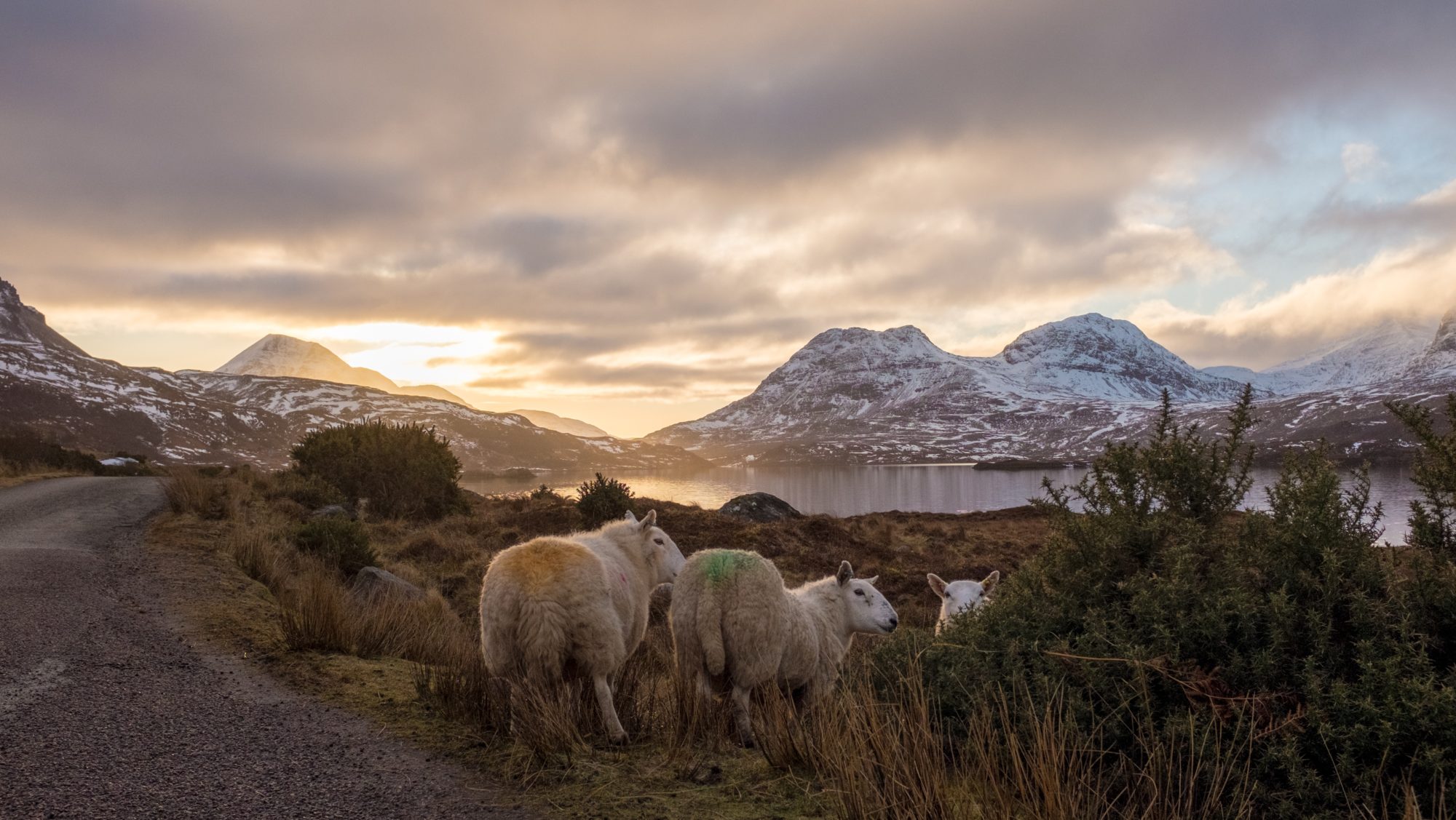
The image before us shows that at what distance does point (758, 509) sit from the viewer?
98.2ft

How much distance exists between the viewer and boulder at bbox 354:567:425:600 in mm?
11414

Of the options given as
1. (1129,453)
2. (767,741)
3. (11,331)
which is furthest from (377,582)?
(11,331)

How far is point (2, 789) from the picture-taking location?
155 inches

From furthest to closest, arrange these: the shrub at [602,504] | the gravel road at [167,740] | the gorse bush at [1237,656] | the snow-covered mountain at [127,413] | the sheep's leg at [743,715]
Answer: the snow-covered mountain at [127,413] → the shrub at [602,504] → the sheep's leg at [743,715] → the gravel road at [167,740] → the gorse bush at [1237,656]

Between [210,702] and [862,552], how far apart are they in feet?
62.0

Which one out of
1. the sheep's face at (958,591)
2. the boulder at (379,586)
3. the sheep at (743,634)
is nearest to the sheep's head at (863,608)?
the sheep at (743,634)

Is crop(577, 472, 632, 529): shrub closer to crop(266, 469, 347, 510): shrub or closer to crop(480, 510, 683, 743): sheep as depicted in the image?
crop(266, 469, 347, 510): shrub

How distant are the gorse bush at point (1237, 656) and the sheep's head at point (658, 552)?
346cm

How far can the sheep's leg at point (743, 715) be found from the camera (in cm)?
587

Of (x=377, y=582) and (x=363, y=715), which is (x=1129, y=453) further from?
(x=377, y=582)

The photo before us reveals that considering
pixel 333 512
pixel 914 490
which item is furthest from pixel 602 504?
pixel 914 490

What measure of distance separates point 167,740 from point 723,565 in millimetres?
4104

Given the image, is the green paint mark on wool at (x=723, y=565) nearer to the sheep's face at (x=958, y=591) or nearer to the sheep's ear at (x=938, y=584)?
the sheep's face at (x=958, y=591)

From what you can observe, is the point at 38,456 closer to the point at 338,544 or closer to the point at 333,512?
the point at 333,512
